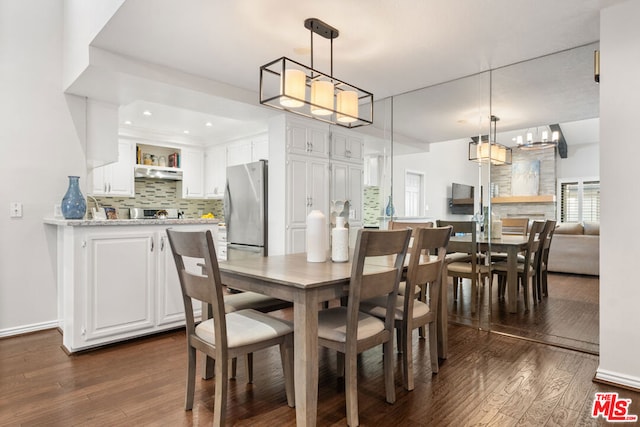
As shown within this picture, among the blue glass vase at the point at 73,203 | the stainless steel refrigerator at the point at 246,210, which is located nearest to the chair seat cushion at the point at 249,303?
the blue glass vase at the point at 73,203

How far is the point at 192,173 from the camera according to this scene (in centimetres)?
625

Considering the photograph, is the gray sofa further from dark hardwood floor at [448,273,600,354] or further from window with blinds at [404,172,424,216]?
window with blinds at [404,172,424,216]

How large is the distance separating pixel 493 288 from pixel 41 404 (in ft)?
11.4

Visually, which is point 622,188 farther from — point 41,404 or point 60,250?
point 60,250

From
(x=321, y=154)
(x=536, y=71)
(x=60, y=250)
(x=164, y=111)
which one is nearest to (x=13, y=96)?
(x=60, y=250)

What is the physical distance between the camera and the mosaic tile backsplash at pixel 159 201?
5703 millimetres

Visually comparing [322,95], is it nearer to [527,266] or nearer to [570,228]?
[570,228]

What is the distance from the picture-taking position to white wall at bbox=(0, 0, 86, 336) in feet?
9.88

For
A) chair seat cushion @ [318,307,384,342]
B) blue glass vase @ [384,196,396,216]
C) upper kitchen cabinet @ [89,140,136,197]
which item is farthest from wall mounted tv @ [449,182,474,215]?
upper kitchen cabinet @ [89,140,136,197]

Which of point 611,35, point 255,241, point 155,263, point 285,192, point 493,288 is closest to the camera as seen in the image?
point 611,35

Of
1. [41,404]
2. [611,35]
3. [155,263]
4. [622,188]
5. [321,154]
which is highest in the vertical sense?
[611,35]

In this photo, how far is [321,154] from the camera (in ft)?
14.7

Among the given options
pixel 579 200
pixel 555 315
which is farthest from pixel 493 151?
pixel 555 315

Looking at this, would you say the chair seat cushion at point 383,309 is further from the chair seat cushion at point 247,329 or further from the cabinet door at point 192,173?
the cabinet door at point 192,173
